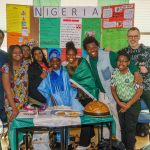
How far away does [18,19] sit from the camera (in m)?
5.65

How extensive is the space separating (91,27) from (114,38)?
44cm

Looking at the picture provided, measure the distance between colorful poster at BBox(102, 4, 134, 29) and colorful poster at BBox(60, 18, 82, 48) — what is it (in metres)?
0.44

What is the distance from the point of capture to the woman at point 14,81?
4.08 metres

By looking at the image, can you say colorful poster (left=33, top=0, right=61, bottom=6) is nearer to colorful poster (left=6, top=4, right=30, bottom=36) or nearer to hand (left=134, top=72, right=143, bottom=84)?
colorful poster (left=6, top=4, right=30, bottom=36)

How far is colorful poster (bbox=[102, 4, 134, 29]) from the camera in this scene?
17.6ft

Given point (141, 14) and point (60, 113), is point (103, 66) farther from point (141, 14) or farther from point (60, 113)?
point (141, 14)

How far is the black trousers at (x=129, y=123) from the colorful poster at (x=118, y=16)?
1623 mm

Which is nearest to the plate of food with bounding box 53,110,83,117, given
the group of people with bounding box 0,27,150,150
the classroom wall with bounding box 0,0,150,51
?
the group of people with bounding box 0,27,150,150

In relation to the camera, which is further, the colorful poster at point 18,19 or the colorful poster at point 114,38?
the colorful poster at point 18,19

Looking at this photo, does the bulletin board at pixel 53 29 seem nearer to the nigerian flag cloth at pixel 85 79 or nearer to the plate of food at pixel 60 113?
the nigerian flag cloth at pixel 85 79

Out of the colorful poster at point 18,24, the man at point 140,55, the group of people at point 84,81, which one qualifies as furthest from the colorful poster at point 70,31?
the man at point 140,55

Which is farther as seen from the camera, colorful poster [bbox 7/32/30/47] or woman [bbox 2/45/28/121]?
colorful poster [bbox 7/32/30/47]

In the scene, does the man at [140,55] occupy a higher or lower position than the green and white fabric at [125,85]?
higher

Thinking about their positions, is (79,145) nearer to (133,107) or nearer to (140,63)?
(133,107)
